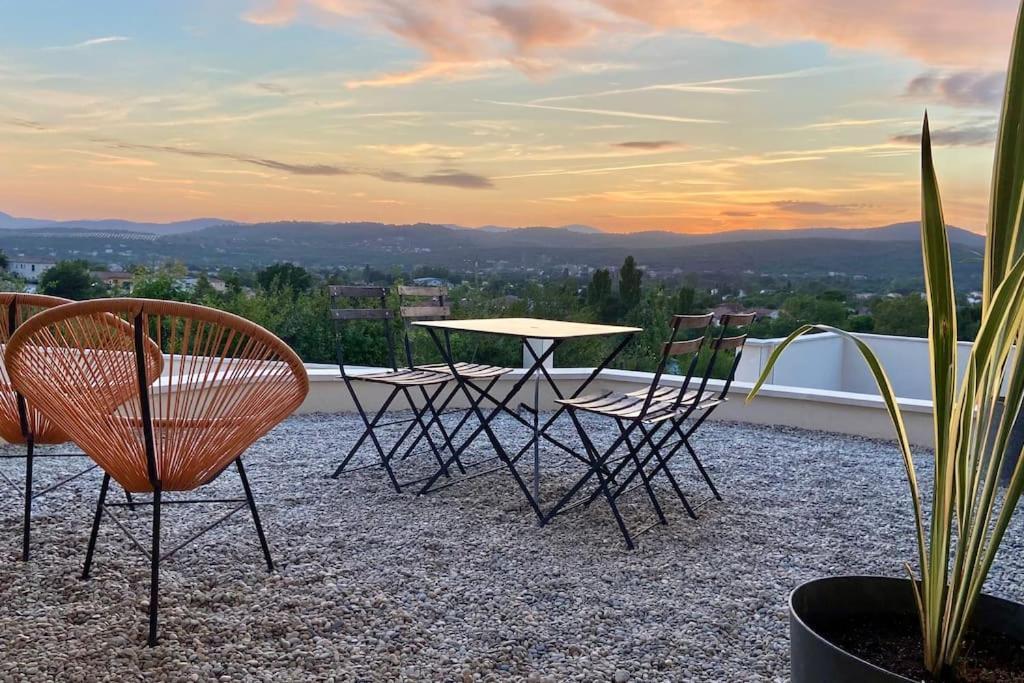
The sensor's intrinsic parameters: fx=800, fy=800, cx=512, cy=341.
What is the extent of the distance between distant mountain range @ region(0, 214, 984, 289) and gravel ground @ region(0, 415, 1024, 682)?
3.91 meters

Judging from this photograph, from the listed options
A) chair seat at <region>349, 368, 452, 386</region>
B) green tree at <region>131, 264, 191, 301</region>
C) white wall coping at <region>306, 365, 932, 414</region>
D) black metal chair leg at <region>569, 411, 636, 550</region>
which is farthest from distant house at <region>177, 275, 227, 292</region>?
black metal chair leg at <region>569, 411, 636, 550</region>

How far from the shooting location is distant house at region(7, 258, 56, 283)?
6.72 m

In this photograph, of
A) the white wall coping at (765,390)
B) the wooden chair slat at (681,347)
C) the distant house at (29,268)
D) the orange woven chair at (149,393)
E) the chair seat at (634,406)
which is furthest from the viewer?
the distant house at (29,268)

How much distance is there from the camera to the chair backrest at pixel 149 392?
2236mm

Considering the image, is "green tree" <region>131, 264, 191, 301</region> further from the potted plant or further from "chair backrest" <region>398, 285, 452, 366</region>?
the potted plant

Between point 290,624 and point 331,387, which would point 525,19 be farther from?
point 290,624

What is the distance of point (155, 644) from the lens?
2.13 metres

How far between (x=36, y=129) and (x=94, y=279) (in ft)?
5.36

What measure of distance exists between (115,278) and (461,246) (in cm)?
331

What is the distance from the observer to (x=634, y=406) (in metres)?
3.36

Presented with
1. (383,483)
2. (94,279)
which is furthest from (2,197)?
(383,483)

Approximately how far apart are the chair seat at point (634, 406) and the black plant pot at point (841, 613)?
1.48 m

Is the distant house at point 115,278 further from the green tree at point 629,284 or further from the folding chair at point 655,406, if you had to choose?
the folding chair at point 655,406

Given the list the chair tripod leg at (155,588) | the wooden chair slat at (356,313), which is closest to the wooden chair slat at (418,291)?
the wooden chair slat at (356,313)
